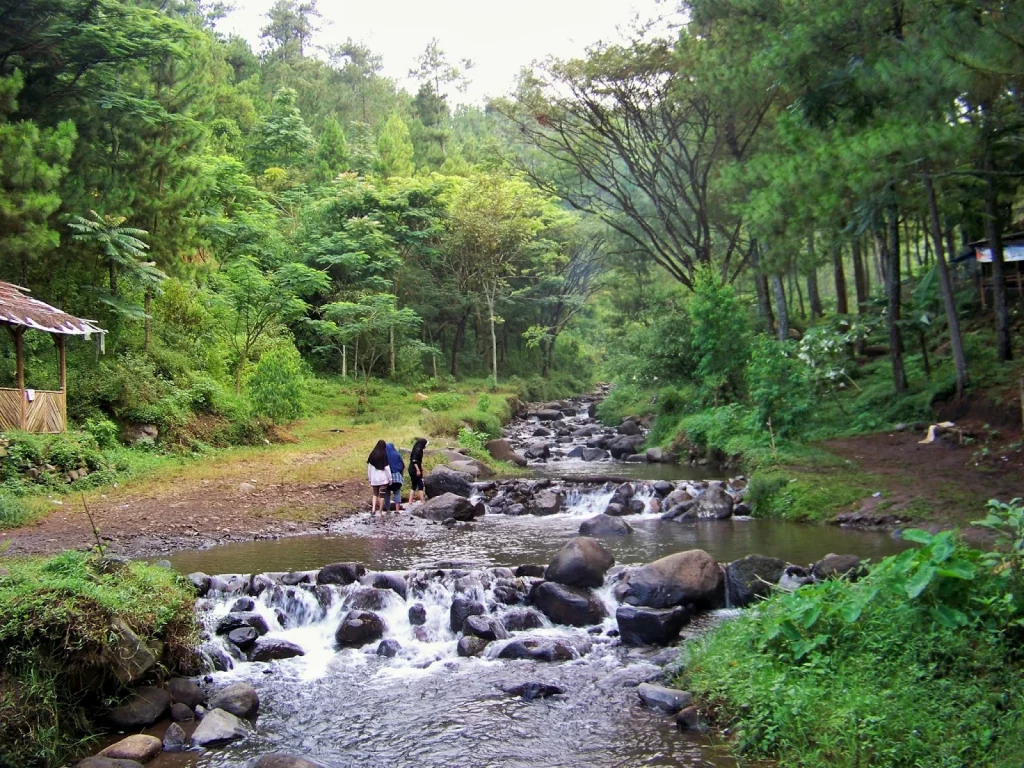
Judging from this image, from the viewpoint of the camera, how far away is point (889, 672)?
5.67m

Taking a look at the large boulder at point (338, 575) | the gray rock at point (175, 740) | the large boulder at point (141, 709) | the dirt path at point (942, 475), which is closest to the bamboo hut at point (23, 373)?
the large boulder at point (338, 575)

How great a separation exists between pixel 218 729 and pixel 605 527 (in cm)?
869

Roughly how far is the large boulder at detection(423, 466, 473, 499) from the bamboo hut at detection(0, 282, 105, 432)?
806 cm

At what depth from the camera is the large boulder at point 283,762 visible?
18.8 ft

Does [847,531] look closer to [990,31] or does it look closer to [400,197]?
[990,31]

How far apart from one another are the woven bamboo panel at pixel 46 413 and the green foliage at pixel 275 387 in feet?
19.4

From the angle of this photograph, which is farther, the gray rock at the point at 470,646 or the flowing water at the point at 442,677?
the gray rock at the point at 470,646

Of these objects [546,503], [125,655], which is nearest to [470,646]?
[125,655]

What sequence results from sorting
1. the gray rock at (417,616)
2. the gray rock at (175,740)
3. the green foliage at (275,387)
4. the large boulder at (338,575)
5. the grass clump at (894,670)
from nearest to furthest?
the grass clump at (894,670)
the gray rock at (175,740)
the gray rock at (417,616)
the large boulder at (338,575)
the green foliage at (275,387)

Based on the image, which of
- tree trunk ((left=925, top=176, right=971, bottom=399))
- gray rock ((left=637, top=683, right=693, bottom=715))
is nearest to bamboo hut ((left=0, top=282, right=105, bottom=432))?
gray rock ((left=637, top=683, right=693, bottom=715))

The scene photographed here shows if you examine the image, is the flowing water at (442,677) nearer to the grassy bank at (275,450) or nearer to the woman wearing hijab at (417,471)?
the woman wearing hijab at (417,471)

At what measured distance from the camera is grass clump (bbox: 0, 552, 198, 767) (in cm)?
579

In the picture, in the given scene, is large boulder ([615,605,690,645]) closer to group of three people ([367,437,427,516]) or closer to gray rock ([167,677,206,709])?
gray rock ([167,677,206,709])

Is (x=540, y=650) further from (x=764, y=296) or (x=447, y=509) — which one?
(x=764, y=296)
